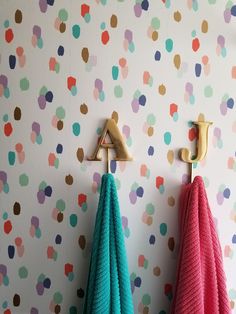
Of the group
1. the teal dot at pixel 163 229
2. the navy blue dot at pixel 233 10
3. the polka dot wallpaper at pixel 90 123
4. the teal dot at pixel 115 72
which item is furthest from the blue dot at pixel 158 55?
the teal dot at pixel 163 229

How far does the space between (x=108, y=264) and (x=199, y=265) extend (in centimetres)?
22

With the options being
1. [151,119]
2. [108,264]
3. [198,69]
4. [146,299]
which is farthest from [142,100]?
[146,299]

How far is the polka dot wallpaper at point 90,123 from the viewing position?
3.16ft

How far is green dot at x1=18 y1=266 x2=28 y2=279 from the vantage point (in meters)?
0.97

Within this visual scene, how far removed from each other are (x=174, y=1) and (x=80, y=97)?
346 mm

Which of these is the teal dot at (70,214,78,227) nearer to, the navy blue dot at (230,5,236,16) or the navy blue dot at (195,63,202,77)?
the navy blue dot at (195,63,202,77)

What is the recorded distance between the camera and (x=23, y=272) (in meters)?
0.97

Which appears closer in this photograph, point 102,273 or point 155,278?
point 102,273

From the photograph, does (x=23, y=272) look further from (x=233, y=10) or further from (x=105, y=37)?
(x=233, y=10)

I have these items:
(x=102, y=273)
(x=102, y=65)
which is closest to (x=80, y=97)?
(x=102, y=65)

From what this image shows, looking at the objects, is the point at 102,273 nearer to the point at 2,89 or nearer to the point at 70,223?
the point at 70,223

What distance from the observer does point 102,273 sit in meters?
0.88

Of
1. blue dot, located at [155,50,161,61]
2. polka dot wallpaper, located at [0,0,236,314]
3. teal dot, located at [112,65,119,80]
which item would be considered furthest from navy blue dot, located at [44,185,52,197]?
blue dot, located at [155,50,161,61]

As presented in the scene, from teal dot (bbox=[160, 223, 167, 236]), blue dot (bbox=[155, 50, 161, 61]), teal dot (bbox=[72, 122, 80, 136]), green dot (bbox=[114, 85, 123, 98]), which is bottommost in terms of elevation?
teal dot (bbox=[160, 223, 167, 236])
